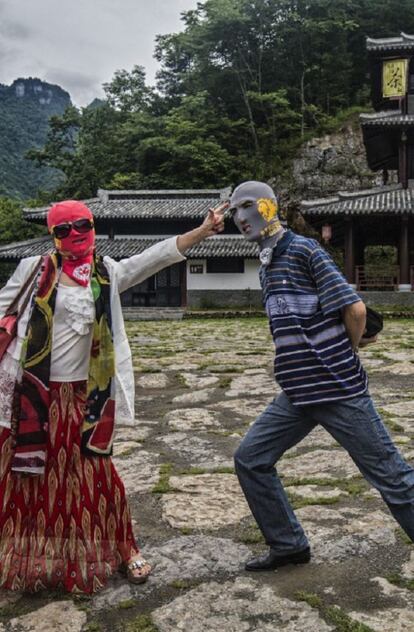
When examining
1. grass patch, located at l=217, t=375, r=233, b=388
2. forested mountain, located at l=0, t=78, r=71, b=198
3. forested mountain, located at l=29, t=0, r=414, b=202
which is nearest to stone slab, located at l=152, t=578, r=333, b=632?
grass patch, located at l=217, t=375, r=233, b=388

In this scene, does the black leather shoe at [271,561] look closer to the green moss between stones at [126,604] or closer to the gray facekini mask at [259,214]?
the green moss between stones at [126,604]

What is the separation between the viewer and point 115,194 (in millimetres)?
31812

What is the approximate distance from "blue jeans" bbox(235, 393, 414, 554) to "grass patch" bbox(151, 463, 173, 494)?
1.17m

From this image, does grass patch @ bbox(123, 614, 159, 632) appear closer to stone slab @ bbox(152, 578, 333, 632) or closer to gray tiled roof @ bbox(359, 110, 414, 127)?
stone slab @ bbox(152, 578, 333, 632)

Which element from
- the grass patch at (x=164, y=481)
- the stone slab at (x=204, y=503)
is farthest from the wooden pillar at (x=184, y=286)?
the stone slab at (x=204, y=503)

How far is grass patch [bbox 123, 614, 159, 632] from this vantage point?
2.26m

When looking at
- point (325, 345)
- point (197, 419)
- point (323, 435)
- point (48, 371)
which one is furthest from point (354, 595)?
point (197, 419)

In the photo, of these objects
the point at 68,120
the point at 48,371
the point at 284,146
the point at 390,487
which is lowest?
the point at 390,487

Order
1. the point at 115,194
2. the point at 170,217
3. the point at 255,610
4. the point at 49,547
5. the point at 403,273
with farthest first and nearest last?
the point at 115,194 < the point at 170,217 < the point at 403,273 < the point at 49,547 < the point at 255,610

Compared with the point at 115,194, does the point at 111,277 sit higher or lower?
lower

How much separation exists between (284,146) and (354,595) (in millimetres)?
38387

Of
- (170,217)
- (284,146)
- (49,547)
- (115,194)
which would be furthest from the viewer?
(284,146)

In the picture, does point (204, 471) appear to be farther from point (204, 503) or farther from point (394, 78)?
point (394, 78)

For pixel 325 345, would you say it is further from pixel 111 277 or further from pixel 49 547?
pixel 49 547
